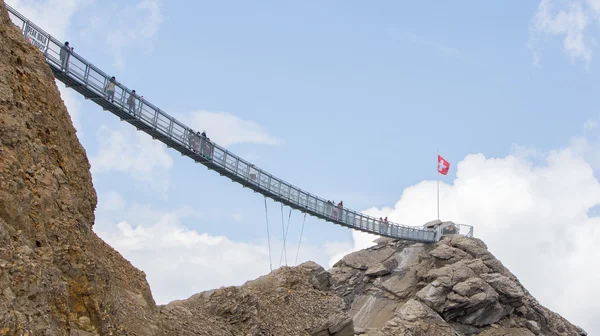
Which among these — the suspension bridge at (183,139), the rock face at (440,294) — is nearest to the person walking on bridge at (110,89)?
the suspension bridge at (183,139)

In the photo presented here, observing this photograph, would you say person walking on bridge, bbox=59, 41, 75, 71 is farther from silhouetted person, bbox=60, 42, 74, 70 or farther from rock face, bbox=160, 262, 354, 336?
rock face, bbox=160, 262, 354, 336

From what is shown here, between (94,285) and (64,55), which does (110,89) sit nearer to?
(64,55)

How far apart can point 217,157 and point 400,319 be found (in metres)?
22.6

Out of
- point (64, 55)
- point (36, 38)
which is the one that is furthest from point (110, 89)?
point (36, 38)

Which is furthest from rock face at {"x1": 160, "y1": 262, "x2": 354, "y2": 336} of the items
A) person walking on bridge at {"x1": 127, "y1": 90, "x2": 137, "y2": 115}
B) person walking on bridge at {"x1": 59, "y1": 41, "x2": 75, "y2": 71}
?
person walking on bridge at {"x1": 59, "y1": 41, "x2": 75, "y2": 71}

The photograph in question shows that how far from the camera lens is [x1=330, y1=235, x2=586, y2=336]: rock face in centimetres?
5466

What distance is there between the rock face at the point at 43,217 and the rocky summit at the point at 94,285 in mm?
36

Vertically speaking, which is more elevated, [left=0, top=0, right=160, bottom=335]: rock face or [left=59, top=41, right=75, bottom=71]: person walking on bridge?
[left=59, top=41, right=75, bottom=71]: person walking on bridge

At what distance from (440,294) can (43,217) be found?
44058 mm

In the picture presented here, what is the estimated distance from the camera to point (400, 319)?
2082 inches

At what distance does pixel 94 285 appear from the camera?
59.7 feet

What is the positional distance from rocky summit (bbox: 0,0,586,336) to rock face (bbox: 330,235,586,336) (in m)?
0.12

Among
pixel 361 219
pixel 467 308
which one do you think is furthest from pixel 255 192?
pixel 467 308

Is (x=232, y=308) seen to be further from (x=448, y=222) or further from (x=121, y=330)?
(x=448, y=222)
